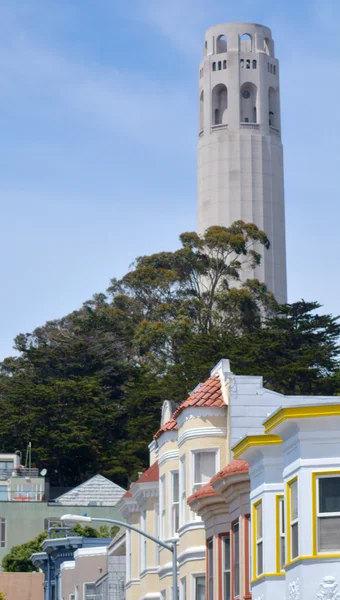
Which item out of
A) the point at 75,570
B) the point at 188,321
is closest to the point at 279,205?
the point at 188,321

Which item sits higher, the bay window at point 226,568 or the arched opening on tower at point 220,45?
the arched opening on tower at point 220,45

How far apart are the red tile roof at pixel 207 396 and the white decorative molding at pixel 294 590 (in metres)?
12.4

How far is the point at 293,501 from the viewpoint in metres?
24.9

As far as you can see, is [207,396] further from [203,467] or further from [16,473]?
[16,473]

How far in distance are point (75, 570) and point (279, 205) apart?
107 meters

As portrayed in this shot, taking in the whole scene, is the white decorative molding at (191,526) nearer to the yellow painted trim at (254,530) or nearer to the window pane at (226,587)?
the window pane at (226,587)

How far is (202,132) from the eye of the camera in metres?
162

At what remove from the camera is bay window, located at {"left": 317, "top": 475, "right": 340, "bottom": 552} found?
78.5ft

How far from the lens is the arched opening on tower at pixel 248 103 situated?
160 metres

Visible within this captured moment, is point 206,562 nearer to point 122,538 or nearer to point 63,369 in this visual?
point 122,538

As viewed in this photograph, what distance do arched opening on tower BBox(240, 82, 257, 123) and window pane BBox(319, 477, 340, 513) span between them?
13758cm

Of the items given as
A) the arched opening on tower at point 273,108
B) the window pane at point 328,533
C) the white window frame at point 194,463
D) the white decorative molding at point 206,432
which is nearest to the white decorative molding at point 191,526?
the white window frame at point 194,463

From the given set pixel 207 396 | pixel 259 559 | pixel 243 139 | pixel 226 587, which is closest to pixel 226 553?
pixel 226 587

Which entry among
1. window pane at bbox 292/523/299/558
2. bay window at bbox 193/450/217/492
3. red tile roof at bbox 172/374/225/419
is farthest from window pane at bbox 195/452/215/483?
window pane at bbox 292/523/299/558
